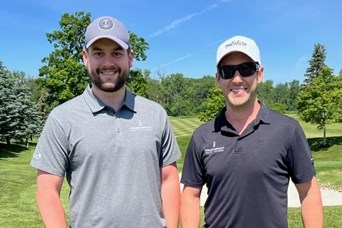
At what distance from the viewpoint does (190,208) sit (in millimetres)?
3406

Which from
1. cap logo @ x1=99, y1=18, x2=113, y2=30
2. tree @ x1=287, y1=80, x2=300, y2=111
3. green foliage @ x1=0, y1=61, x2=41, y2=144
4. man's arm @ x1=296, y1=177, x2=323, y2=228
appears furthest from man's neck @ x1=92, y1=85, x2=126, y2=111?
tree @ x1=287, y1=80, x2=300, y2=111

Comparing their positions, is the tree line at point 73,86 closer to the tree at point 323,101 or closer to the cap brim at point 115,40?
the tree at point 323,101

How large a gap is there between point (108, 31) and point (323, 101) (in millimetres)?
39480

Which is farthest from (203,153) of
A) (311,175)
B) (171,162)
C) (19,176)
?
(19,176)

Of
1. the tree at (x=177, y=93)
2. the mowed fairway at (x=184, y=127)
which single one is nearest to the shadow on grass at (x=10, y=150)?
the mowed fairway at (x=184, y=127)

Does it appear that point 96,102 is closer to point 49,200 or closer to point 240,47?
point 49,200

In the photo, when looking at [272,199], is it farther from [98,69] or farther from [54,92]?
[54,92]

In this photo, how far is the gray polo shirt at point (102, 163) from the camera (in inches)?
121

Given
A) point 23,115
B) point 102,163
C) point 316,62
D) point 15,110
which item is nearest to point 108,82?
point 102,163

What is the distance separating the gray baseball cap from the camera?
310cm

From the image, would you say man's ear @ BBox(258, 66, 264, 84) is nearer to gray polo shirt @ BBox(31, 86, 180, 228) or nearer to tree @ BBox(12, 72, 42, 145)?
gray polo shirt @ BBox(31, 86, 180, 228)

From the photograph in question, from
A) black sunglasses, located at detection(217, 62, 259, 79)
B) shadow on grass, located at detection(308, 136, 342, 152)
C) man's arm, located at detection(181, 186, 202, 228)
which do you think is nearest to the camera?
black sunglasses, located at detection(217, 62, 259, 79)

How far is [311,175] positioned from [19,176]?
56.7 ft

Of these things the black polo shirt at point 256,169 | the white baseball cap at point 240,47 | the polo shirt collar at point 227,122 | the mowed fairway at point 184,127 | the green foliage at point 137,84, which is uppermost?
the green foliage at point 137,84
